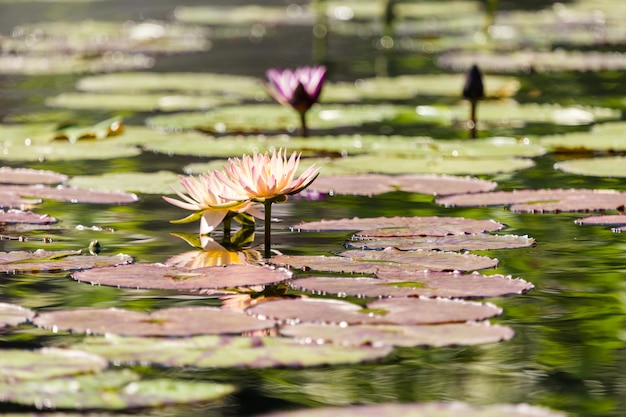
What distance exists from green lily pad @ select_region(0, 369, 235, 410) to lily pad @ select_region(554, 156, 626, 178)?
2.30 m

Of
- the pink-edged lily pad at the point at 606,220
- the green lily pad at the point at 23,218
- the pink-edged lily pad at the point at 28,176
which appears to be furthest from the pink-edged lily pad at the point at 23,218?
the pink-edged lily pad at the point at 606,220

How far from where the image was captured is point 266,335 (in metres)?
2.15

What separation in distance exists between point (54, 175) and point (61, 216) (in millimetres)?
612

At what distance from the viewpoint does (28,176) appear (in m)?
3.99

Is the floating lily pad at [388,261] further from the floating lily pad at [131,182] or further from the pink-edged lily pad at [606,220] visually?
the floating lily pad at [131,182]

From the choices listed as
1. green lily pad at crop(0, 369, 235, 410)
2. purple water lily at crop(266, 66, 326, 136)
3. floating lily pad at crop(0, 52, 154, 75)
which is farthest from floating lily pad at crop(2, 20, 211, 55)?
green lily pad at crop(0, 369, 235, 410)

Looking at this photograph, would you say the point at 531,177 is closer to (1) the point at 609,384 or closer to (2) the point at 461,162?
(2) the point at 461,162

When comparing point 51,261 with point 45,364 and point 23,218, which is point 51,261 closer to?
point 23,218

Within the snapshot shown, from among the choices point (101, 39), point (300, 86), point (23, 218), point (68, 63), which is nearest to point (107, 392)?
point (23, 218)

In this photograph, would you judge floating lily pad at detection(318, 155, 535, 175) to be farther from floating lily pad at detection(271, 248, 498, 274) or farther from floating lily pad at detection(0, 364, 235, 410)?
floating lily pad at detection(0, 364, 235, 410)

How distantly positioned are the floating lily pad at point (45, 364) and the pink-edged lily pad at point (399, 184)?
1785 mm

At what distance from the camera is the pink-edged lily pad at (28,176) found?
3918 millimetres

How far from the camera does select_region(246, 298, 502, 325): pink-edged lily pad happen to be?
2232mm

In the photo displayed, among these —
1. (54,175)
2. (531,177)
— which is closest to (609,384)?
(531,177)
